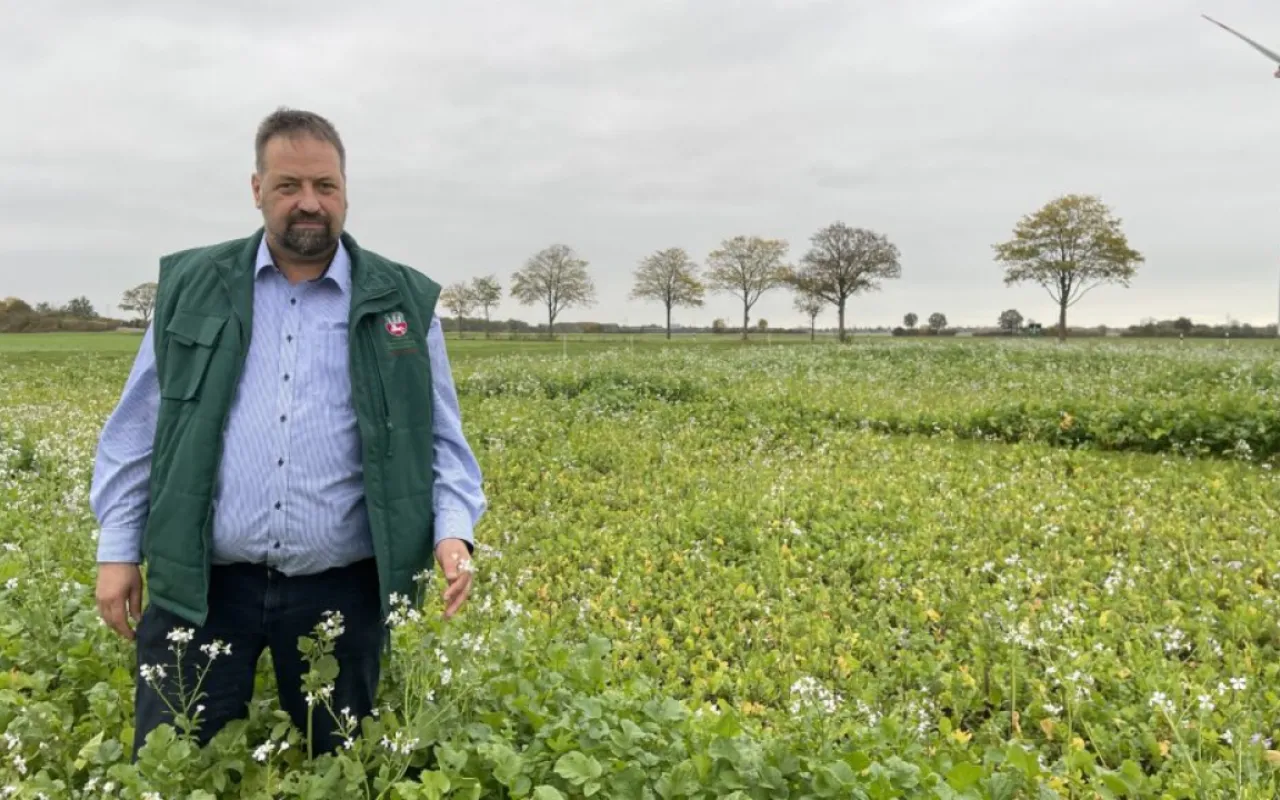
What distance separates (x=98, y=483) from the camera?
119 inches

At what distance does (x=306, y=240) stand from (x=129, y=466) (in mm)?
1130

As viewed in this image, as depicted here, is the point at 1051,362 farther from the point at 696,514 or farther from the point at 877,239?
the point at 877,239

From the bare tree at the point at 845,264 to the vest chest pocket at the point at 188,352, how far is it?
206 ft

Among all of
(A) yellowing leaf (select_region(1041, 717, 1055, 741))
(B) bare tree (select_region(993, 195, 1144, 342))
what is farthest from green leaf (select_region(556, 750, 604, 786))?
(B) bare tree (select_region(993, 195, 1144, 342))

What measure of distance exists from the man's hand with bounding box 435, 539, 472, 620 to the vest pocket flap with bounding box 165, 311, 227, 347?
1.16 m

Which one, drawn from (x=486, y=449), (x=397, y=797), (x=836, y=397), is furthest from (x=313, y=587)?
(x=836, y=397)

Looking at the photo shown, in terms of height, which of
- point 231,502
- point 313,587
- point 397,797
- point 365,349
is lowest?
point 397,797

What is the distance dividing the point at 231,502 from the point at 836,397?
47.4ft

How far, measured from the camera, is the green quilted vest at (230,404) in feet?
9.55

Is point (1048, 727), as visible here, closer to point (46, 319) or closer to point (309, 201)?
Answer: point (309, 201)

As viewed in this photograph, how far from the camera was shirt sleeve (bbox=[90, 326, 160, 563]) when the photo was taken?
3.04m

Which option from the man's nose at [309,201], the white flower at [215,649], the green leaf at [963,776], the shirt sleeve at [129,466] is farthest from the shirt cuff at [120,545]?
the green leaf at [963,776]

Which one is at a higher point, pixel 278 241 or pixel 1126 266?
pixel 1126 266

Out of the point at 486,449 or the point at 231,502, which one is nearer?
the point at 231,502
